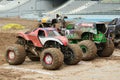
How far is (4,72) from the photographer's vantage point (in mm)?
12078

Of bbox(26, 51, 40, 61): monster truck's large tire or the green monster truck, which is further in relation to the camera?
the green monster truck

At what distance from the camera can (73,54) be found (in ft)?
44.5

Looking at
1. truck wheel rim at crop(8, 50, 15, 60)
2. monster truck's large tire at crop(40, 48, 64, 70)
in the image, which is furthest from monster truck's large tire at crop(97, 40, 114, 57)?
truck wheel rim at crop(8, 50, 15, 60)

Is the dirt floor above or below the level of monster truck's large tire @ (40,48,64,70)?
below

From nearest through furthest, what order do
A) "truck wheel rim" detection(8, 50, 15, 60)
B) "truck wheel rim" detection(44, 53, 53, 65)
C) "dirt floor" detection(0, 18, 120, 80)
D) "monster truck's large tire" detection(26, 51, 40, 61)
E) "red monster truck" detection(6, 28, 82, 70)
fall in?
Answer: "dirt floor" detection(0, 18, 120, 80) → "truck wheel rim" detection(44, 53, 53, 65) → "red monster truck" detection(6, 28, 82, 70) → "truck wheel rim" detection(8, 50, 15, 60) → "monster truck's large tire" detection(26, 51, 40, 61)

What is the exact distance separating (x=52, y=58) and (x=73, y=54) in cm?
122

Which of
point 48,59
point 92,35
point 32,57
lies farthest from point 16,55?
point 92,35

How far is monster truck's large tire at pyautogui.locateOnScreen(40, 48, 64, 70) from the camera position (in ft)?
41.1

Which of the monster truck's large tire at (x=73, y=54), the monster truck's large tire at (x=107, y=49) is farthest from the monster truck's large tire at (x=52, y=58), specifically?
the monster truck's large tire at (x=107, y=49)

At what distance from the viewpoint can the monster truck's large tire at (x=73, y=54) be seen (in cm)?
1350

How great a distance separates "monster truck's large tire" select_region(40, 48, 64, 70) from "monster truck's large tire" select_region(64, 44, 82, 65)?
998mm

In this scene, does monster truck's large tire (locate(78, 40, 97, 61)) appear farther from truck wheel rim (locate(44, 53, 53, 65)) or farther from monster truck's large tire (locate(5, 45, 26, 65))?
monster truck's large tire (locate(5, 45, 26, 65))

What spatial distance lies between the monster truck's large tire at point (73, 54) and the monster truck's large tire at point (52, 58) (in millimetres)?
998

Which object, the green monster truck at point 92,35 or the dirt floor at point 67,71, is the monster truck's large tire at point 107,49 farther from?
the dirt floor at point 67,71
